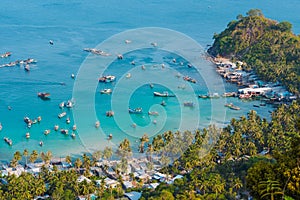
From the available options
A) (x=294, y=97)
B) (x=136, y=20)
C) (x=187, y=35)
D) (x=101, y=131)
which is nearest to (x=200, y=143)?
(x=101, y=131)

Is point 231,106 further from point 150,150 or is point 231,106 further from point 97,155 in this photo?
point 97,155

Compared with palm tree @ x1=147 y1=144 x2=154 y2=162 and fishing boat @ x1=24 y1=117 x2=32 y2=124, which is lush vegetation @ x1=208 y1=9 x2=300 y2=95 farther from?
fishing boat @ x1=24 y1=117 x2=32 y2=124

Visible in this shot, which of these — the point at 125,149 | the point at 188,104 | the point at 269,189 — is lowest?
the point at 269,189

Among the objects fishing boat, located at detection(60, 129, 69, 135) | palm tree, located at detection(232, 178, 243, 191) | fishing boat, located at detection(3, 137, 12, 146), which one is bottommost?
palm tree, located at detection(232, 178, 243, 191)

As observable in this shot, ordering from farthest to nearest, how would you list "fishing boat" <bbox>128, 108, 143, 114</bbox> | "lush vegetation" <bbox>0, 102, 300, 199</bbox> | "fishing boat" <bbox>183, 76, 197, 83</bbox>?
"fishing boat" <bbox>183, 76, 197, 83</bbox>, "fishing boat" <bbox>128, 108, 143, 114</bbox>, "lush vegetation" <bbox>0, 102, 300, 199</bbox>

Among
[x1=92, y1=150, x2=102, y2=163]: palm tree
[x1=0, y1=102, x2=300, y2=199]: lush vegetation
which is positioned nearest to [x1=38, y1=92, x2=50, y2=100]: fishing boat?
[x1=0, y1=102, x2=300, y2=199]: lush vegetation

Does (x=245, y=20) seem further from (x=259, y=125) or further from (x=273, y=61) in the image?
(x=259, y=125)

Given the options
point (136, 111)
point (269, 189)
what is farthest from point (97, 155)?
point (269, 189)
